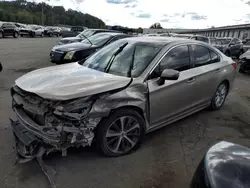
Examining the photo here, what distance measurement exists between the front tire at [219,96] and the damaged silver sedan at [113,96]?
54 cm

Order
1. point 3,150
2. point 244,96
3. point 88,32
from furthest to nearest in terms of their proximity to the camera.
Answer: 1. point 88,32
2. point 244,96
3. point 3,150

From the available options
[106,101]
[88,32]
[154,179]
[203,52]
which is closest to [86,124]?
[106,101]

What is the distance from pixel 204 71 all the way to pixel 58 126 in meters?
2.94

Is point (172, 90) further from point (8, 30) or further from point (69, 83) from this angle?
point (8, 30)

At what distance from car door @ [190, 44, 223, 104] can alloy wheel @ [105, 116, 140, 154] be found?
153 centimetres

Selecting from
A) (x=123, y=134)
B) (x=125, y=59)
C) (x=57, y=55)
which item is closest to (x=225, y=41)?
(x=57, y=55)

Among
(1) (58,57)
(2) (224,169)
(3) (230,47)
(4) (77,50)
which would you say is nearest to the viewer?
(2) (224,169)

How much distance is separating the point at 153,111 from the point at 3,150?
2.25m

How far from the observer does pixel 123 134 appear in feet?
11.1

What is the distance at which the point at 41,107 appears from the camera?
117 inches

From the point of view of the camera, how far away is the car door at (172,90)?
3600mm

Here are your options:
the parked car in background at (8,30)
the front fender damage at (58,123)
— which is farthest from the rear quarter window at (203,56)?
the parked car in background at (8,30)

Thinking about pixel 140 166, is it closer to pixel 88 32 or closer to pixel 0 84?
pixel 0 84

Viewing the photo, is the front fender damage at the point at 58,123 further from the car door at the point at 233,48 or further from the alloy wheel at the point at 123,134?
the car door at the point at 233,48
